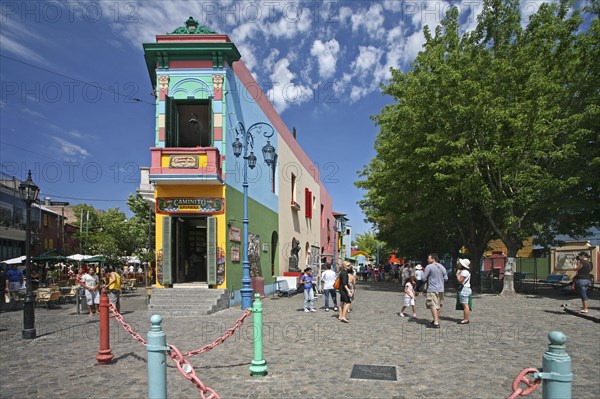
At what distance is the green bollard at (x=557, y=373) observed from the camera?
11.6 feet

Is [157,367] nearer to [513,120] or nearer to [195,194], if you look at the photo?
[195,194]

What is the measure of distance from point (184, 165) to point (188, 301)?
14.3 ft

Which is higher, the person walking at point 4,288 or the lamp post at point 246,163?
the lamp post at point 246,163

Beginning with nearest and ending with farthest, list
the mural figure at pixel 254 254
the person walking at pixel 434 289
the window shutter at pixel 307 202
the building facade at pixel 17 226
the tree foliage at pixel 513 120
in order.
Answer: the person walking at pixel 434 289, the tree foliage at pixel 513 120, the mural figure at pixel 254 254, the window shutter at pixel 307 202, the building facade at pixel 17 226

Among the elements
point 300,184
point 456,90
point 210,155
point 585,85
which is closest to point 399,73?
point 456,90

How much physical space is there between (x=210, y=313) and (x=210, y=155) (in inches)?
197

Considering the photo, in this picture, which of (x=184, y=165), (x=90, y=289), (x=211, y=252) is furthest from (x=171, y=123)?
(x=90, y=289)

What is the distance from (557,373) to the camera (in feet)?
11.7

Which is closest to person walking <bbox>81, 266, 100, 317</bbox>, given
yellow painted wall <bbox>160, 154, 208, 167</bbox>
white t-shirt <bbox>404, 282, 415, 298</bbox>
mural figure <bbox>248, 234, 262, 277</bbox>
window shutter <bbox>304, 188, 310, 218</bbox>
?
yellow painted wall <bbox>160, 154, 208, 167</bbox>

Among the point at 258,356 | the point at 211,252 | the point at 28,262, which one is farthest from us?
the point at 211,252

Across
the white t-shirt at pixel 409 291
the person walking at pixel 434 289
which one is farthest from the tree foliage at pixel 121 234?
the person walking at pixel 434 289

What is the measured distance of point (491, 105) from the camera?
1691cm

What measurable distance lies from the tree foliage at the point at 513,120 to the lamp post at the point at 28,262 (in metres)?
14.0

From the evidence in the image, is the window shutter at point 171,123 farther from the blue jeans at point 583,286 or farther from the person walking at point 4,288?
the blue jeans at point 583,286
